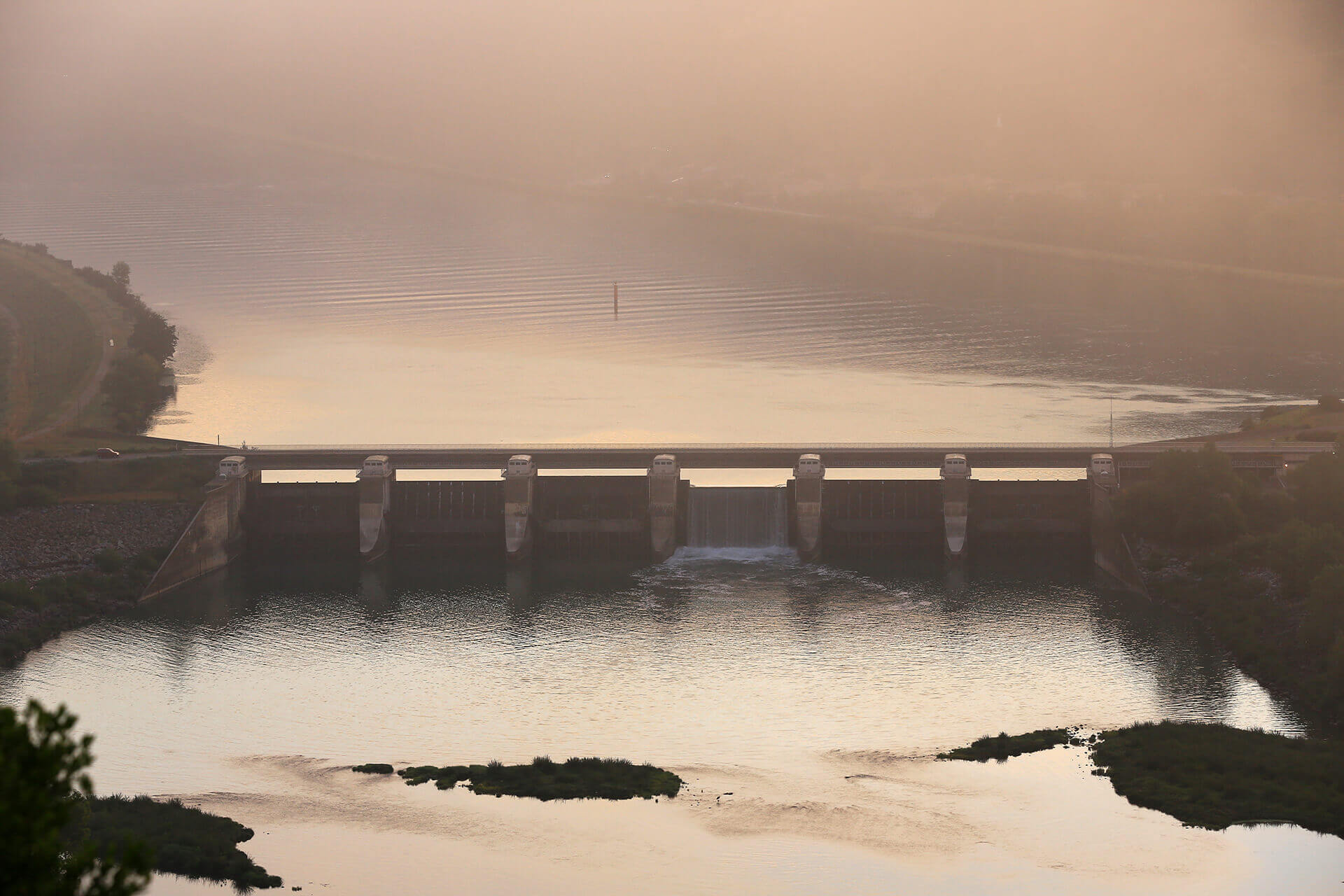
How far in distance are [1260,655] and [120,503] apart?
53.0m

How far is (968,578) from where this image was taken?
80312 millimetres

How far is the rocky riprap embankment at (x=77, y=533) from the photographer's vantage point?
3012 inches

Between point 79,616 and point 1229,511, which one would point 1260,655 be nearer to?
point 1229,511

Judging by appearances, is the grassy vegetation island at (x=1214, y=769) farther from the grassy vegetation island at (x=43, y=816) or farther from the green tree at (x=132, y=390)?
the green tree at (x=132, y=390)

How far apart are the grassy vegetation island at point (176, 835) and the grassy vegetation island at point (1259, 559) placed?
36228 millimetres

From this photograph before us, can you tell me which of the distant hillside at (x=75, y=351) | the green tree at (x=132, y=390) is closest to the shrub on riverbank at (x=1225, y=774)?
the distant hillside at (x=75, y=351)

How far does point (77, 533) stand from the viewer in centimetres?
7994

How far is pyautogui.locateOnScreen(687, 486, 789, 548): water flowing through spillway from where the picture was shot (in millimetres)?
85500

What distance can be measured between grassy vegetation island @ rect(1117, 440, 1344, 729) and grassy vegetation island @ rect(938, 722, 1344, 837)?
15.3 ft

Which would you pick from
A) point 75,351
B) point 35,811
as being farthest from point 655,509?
point 35,811

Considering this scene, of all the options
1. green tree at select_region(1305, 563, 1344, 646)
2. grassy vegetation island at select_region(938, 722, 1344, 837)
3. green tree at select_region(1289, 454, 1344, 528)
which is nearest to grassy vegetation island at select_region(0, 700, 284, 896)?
grassy vegetation island at select_region(938, 722, 1344, 837)

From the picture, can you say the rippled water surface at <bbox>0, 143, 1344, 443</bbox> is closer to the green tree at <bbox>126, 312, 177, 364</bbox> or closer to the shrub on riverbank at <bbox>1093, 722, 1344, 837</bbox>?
the green tree at <bbox>126, 312, 177, 364</bbox>

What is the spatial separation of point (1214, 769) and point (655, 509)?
3519 centimetres

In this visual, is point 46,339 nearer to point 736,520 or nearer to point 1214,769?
point 736,520
